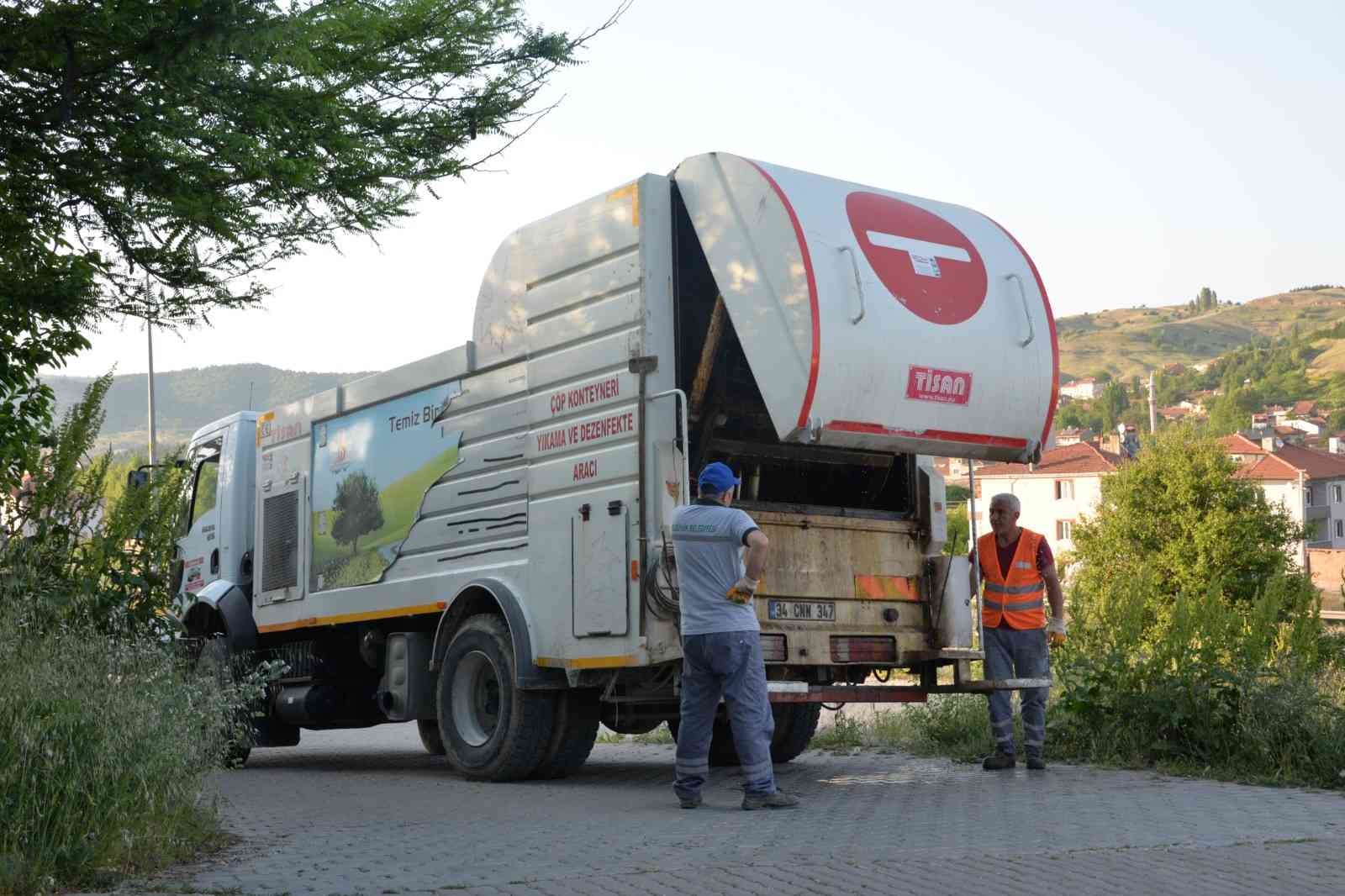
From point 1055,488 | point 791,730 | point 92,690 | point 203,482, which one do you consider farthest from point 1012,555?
point 1055,488

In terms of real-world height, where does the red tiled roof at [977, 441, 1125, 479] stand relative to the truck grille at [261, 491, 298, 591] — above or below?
above

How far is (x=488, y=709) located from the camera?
33.1 ft

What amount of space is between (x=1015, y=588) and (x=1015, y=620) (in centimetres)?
21

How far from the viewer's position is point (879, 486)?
10.2m

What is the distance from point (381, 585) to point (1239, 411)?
17560 centimetres

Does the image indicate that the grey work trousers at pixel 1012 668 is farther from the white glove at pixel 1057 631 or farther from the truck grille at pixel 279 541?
the truck grille at pixel 279 541

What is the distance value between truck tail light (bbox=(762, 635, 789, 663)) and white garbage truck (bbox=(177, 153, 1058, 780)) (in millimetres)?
15

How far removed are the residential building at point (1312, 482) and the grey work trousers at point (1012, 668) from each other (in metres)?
104

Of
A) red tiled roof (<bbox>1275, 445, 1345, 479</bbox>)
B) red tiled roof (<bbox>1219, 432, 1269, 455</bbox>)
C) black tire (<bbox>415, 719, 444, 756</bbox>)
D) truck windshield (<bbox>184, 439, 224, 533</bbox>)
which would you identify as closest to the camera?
black tire (<bbox>415, 719, 444, 756</bbox>)

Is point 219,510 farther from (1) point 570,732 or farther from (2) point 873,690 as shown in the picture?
(2) point 873,690

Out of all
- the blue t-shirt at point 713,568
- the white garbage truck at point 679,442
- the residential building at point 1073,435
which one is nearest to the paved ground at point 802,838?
the white garbage truck at point 679,442

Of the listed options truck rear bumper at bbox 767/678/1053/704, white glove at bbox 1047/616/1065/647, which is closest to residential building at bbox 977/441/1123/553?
white glove at bbox 1047/616/1065/647

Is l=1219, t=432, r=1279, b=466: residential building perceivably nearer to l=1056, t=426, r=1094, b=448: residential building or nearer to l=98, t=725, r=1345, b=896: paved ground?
l=1056, t=426, r=1094, b=448: residential building

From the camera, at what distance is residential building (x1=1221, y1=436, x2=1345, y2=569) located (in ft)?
356
